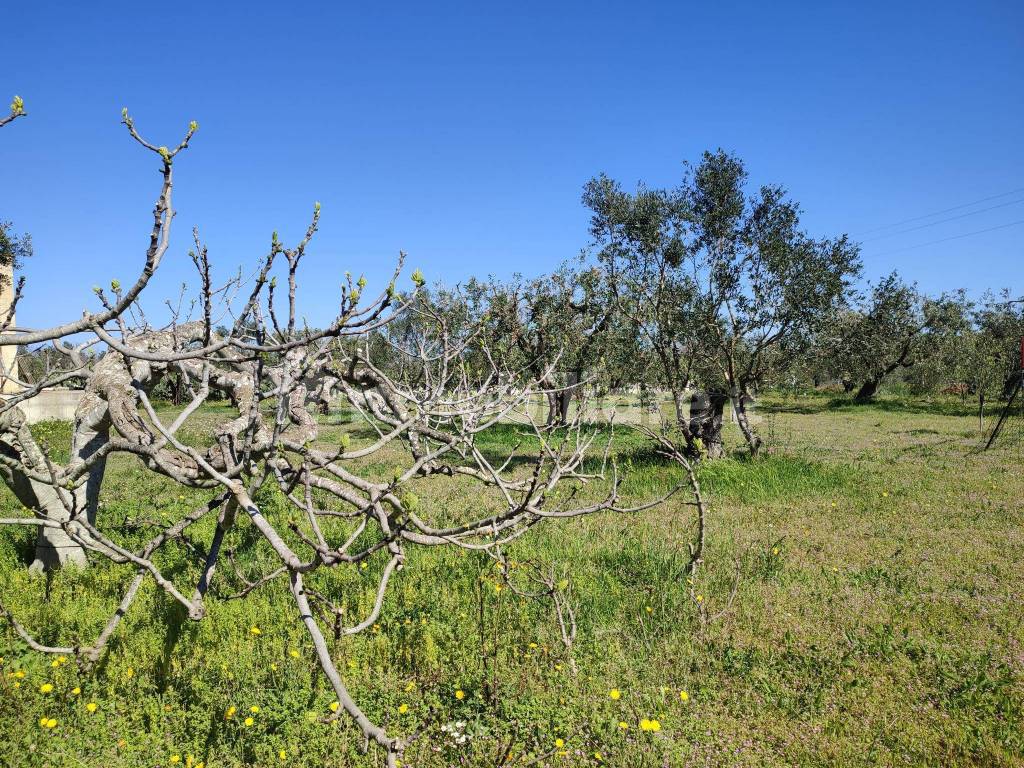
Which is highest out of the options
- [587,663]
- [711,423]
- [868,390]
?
[868,390]

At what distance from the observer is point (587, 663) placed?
5.29 metres

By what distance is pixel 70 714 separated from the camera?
449 centimetres

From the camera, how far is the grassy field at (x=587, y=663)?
4.29 m

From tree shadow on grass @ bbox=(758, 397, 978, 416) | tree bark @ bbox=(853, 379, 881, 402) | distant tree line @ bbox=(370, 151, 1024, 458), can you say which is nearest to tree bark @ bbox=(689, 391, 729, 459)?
distant tree line @ bbox=(370, 151, 1024, 458)

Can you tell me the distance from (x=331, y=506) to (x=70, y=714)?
6.76 meters

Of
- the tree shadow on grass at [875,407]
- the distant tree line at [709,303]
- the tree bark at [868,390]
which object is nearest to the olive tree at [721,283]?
the distant tree line at [709,303]

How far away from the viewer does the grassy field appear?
429 cm

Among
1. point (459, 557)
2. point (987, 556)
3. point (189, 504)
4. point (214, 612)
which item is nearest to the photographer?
point (214, 612)

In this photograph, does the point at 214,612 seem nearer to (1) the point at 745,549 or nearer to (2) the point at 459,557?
(2) the point at 459,557

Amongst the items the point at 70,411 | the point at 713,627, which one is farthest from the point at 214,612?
the point at 70,411

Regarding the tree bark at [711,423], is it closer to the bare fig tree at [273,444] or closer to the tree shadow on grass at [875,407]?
the bare fig tree at [273,444]

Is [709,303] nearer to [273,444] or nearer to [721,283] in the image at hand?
[721,283]

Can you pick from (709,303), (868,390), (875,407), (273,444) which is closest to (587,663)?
(273,444)

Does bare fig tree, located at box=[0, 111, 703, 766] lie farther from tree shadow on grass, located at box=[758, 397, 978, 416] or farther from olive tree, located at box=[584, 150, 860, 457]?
tree shadow on grass, located at box=[758, 397, 978, 416]
